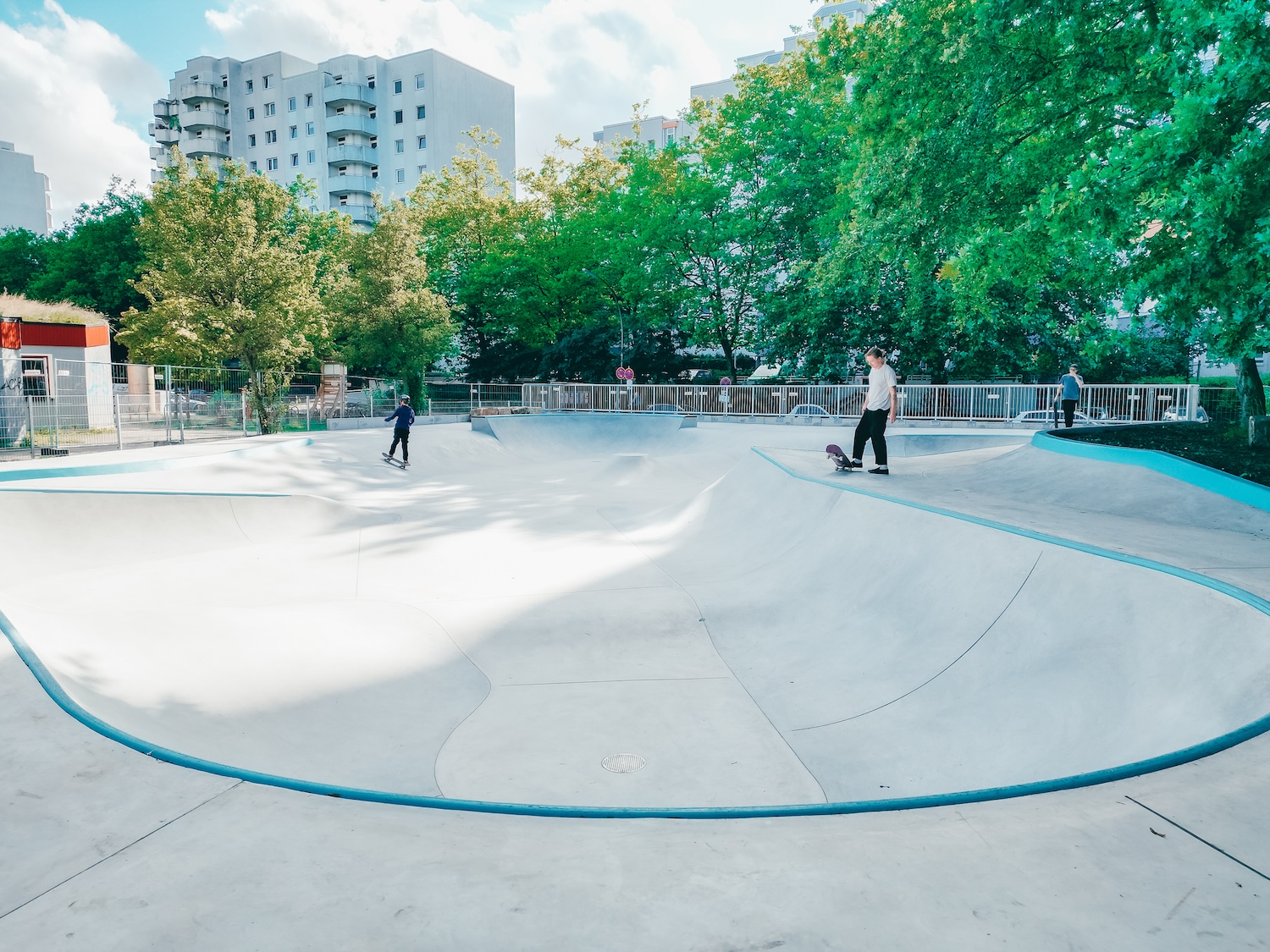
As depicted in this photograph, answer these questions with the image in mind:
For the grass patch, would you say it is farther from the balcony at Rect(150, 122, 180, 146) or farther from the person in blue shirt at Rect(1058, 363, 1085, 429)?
the balcony at Rect(150, 122, 180, 146)

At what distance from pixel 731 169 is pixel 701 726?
1293 inches

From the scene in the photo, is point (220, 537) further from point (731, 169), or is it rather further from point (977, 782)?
point (731, 169)

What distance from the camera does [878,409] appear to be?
10453mm

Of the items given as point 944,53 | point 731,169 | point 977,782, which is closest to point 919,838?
point 977,782

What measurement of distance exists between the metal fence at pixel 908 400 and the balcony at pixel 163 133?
68.5m

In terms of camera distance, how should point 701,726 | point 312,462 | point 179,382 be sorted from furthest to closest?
point 179,382 → point 312,462 → point 701,726

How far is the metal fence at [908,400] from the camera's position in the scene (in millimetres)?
21594

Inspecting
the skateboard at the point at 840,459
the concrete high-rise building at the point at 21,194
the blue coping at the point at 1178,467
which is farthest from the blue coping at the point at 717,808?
the concrete high-rise building at the point at 21,194

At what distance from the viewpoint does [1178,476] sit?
361 inches

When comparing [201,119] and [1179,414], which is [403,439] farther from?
[201,119]

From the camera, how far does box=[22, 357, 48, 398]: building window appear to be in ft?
65.4

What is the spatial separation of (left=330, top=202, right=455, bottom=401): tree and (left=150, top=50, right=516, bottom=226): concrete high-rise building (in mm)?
39445

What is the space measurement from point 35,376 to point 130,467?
34.6 ft

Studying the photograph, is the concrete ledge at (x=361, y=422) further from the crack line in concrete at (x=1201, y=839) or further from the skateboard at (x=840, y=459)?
the crack line in concrete at (x=1201, y=839)
